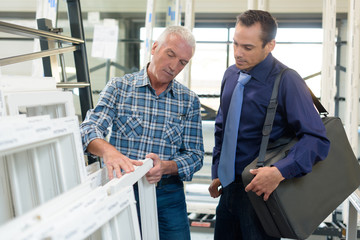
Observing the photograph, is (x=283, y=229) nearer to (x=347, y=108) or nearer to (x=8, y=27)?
(x=8, y=27)

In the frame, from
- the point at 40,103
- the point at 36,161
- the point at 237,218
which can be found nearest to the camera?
the point at 36,161

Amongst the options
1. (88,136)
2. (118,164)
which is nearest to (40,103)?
(118,164)

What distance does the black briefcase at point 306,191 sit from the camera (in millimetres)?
1358

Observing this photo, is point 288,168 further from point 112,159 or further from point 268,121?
point 112,159

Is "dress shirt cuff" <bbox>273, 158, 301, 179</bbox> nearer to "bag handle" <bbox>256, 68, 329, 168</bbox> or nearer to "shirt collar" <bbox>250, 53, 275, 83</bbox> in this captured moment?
→ "bag handle" <bbox>256, 68, 329, 168</bbox>

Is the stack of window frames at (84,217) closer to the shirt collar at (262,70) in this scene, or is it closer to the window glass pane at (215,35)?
the shirt collar at (262,70)

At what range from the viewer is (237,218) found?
1586mm

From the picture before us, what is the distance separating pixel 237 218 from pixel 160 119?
52 cm

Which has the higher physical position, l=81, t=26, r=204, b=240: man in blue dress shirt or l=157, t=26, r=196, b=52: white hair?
l=157, t=26, r=196, b=52: white hair

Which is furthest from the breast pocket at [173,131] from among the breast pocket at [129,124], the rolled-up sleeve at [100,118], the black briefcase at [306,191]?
the black briefcase at [306,191]

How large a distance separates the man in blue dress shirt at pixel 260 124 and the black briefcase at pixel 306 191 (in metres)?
0.04

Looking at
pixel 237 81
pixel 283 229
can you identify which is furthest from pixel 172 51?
pixel 283 229

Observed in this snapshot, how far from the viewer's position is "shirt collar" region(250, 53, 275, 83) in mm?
1493

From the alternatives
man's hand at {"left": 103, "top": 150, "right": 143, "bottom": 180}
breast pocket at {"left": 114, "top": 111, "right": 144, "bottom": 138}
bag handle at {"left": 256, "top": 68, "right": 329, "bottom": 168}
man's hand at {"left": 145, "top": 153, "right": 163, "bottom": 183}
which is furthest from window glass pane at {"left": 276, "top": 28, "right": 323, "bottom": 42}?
man's hand at {"left": 103, "top": 150, "right": 143, "bottom": 180}
